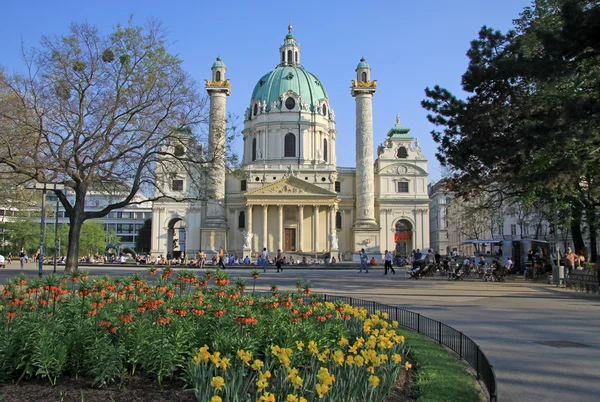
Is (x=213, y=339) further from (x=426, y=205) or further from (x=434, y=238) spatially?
(x=434, y=238)

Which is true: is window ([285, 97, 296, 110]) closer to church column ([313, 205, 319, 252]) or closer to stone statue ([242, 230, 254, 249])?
church column ([313, 205, 319, 252])

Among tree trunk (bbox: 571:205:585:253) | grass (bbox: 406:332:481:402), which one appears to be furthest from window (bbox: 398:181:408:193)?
grass (bbox: 406:332:481:402)

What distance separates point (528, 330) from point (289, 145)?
64229 millimetres

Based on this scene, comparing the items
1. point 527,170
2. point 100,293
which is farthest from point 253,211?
point 100,293

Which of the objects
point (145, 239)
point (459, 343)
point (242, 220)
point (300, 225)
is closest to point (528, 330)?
point (459, 343)

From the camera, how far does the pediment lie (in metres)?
66.4

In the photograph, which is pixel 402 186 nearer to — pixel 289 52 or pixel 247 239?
pixel 247 239

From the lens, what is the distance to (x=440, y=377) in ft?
24.5

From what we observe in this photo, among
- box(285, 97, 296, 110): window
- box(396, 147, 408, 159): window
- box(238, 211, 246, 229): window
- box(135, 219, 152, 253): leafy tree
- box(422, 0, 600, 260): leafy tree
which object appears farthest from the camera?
box(135, 219, 152, 253): leafy tree

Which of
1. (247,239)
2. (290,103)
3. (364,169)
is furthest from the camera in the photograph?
(290,103)

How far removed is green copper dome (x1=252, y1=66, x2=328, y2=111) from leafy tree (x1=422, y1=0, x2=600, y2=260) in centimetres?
5363

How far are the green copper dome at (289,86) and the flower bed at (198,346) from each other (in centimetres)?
6942

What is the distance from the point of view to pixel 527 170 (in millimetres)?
22125

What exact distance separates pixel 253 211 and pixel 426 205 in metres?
23.8
